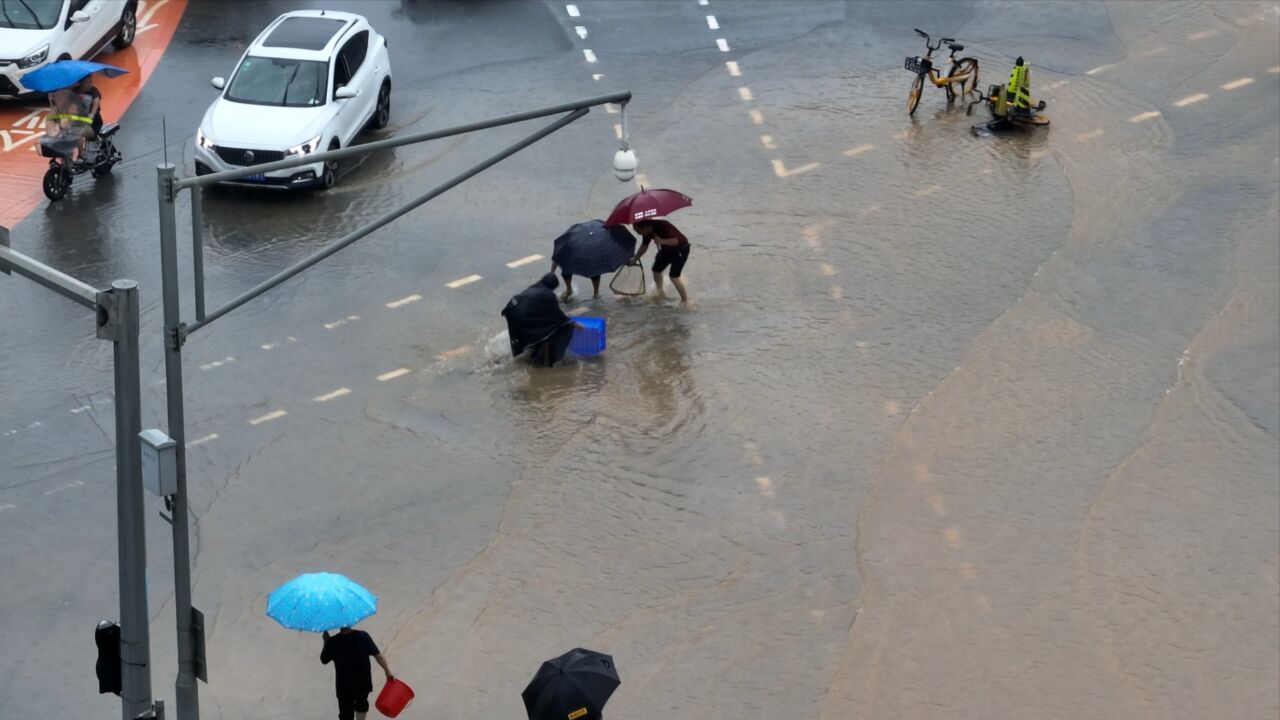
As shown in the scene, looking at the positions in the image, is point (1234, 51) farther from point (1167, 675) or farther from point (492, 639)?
point (492, 639)

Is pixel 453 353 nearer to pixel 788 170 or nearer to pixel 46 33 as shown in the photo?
pixel 788 170

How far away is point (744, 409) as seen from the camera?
58.2 ft

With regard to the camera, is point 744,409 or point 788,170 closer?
point 744,409

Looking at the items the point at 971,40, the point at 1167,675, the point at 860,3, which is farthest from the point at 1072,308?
the point at 860,3

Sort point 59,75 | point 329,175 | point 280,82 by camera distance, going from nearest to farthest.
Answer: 1. point 59,75
2. point 329,175
3. point 280,82

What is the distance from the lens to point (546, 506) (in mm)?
16078

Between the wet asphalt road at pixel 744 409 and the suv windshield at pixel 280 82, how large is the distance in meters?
1.28

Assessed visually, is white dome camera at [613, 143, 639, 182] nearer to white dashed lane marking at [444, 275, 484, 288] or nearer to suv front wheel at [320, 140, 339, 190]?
white dashed lane marking at [444, 275, 484, 288]

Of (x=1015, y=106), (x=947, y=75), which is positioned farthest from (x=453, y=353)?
(x=947, y=75)

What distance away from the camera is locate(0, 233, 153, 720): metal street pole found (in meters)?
9.98

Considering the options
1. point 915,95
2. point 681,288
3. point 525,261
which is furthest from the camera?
point 915,95

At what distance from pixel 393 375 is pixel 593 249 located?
274cm

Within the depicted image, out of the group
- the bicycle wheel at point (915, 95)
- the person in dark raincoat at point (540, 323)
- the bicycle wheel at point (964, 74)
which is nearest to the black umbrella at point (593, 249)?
the person in dark raincoat at point (540, 323)

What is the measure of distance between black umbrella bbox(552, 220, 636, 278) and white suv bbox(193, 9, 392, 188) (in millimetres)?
4742
